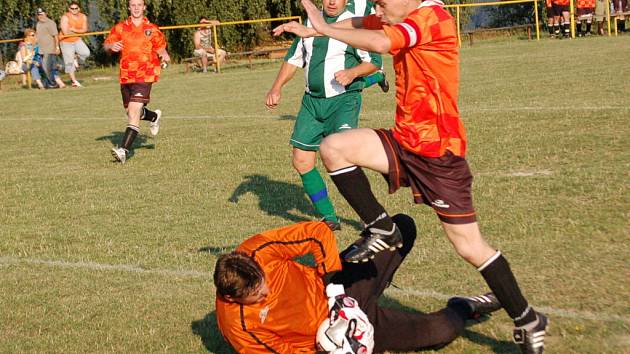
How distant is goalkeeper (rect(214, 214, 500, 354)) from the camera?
4.45 m

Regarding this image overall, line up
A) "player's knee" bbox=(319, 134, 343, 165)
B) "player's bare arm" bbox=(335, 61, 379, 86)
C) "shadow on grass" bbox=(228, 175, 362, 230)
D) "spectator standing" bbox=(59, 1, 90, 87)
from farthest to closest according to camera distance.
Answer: "spectator standing" bbox=(59, 1, 90, 87), "shadow on grass" bbox=(228, 175, 362, 230), "player's bare arm" bbox=(335, 61, 379, 86), "player's knee" bbox=(319, 134, 343, 165)

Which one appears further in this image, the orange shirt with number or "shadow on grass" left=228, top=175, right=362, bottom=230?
the orange shirt with number

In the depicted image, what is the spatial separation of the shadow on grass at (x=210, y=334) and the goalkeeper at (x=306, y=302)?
485 mm

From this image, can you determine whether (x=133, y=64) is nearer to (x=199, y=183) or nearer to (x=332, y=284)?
(x=199, y=183)

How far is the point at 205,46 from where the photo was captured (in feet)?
101

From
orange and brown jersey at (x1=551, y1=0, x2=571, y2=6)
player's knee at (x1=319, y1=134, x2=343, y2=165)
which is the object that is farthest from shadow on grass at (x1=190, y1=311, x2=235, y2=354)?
orange and brown jersey at (x1=551, y1=0, x2=571, y2=6)

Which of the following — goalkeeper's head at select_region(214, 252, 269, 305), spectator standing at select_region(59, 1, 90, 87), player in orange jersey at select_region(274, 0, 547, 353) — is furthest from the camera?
spectator standing at select_region(59, 1, 90, 87)

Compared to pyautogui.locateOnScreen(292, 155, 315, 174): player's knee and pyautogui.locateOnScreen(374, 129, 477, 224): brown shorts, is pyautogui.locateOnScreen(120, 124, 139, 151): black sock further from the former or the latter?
pyautogui.locateOnScreen(374, 129, 477, 224): brown shorts

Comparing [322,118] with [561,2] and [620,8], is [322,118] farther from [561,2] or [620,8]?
[620,8]

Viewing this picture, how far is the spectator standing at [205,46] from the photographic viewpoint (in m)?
30.2

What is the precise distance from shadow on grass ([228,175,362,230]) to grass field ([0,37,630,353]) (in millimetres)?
29

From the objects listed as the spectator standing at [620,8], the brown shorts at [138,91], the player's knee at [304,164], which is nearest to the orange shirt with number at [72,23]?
the brown shorts at [138,91]

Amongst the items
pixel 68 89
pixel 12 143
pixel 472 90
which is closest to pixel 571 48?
pixel 472 90

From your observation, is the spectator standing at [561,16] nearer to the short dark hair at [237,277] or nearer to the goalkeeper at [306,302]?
the goalkeeper at [306,302]
